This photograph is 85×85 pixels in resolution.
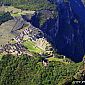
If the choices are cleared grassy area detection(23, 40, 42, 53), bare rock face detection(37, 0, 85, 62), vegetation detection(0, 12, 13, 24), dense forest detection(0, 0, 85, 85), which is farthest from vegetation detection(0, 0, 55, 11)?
dense forest detection(0, 0, 85, 85)

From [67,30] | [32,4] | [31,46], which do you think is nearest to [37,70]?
[31,46]

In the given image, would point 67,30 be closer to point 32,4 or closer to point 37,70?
point 32,4

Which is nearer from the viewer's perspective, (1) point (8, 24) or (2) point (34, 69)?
(2) point (34, 69)

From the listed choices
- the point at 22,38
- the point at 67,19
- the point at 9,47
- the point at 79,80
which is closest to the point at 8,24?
the point at 22,38

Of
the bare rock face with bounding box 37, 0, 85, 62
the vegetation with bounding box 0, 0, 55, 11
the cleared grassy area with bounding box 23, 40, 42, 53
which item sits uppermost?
the cleared grassy area with bounding box 23, 40, 42, 53

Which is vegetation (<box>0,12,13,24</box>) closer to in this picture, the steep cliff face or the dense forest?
the steep cliff face

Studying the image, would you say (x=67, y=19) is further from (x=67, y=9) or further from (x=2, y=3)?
(x=2, y=3)

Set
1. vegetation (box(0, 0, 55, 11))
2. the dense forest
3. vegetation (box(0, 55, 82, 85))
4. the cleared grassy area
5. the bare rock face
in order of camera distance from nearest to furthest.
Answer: the dense forest < vegetation (box(0, 55, 82, 85)) < the cleared grassy area < the bare rock face < vegetation (box(0, 0, 55, 11))
